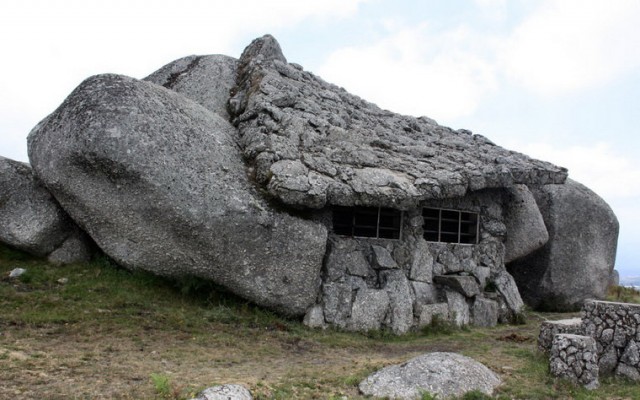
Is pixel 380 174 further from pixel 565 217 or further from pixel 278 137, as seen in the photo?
pixel 565 217

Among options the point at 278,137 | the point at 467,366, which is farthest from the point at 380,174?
the point at 467,366

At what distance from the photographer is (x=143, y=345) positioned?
966 cm

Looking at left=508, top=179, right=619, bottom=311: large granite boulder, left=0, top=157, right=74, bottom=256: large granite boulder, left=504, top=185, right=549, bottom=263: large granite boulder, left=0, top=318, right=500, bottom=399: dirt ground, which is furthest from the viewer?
left=508, top=179, right=619, bottom=311: large granite boulder

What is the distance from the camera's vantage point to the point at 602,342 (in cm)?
972

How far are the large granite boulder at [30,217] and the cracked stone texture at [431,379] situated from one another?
28.8ft

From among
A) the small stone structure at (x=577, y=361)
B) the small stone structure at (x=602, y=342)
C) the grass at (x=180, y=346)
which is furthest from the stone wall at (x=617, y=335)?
the small stone structure at (x=577, y=361)

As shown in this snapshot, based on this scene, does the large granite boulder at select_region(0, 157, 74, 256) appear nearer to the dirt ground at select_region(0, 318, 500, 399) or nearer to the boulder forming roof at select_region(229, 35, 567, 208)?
the dirt ground at select_region(0, 318, 500, 399)

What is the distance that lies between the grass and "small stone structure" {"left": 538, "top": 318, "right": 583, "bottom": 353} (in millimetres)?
228

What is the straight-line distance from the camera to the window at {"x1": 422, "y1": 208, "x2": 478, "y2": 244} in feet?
51.9

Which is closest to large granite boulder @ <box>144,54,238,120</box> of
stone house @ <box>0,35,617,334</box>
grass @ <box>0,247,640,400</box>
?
stone house @ <box>0,35,617,334</box>

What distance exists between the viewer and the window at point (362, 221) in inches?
577

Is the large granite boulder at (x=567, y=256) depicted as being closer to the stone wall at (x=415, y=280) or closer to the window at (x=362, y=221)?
the stone wall at (x=415, y=280)

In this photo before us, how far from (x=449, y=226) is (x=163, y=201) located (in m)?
8.45

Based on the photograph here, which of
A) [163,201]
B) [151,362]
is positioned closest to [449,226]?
[163,201]
